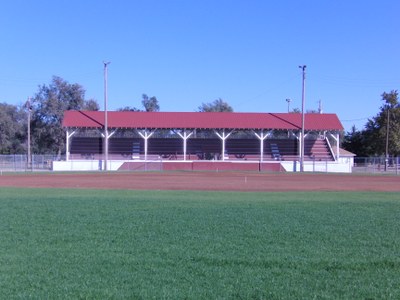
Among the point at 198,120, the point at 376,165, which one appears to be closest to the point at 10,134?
the point at 198,120

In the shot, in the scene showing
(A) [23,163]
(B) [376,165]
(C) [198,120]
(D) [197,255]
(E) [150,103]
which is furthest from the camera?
(E) [150,103]

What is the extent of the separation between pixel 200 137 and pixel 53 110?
3138 centimetres

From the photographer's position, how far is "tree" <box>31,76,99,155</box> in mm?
92875

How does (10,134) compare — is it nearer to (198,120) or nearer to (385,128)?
(198,120)

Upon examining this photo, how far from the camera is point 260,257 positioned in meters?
10.0

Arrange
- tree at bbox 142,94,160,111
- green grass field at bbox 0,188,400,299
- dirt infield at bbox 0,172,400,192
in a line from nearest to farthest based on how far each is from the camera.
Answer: green grass field at bbox 0,188,400,299 → dirt infield at bbox 0,172,400,192 → tree at bbox 142,94,160,111

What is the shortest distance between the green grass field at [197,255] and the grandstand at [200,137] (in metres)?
51.3

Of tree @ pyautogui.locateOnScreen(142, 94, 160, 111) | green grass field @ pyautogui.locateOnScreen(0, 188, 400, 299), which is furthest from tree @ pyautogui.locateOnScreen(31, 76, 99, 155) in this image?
green grass field @ pyautogui.locateOnScreen(0, 188, 400, 299)

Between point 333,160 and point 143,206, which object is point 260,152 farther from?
point 143,206

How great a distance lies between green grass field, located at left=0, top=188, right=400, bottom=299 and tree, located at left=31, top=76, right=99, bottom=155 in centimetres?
7846

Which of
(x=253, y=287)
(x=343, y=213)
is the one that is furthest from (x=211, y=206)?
(x=253, y=287)

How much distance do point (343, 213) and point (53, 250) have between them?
10.8 meters

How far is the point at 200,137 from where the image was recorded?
250ft

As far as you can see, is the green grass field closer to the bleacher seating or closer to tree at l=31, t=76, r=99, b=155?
the bleacher seating
